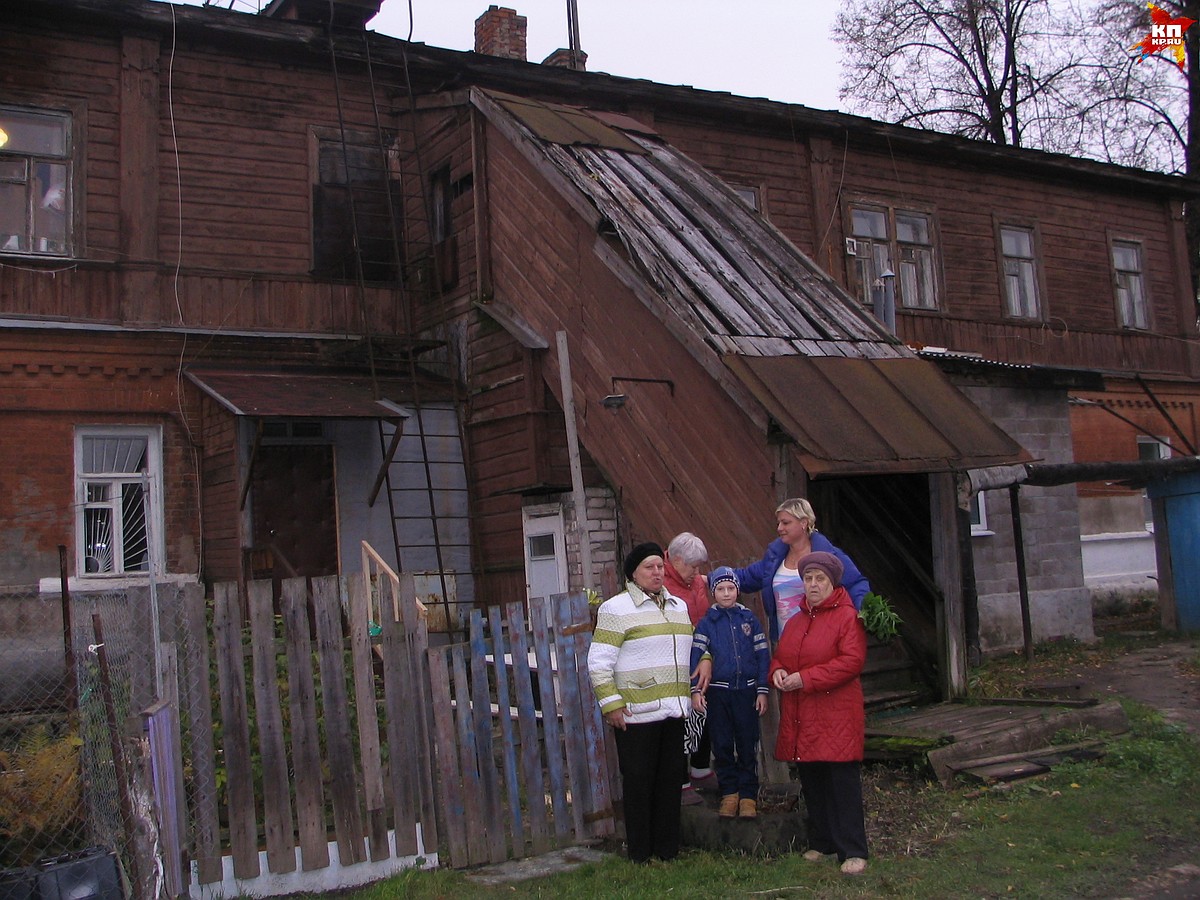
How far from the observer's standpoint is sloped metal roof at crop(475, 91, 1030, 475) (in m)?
7.93

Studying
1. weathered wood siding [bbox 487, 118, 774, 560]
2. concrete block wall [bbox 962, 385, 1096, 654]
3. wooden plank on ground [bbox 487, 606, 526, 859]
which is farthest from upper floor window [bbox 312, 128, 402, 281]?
wooden plank on ground [bbox 487, 606, 526, 859]

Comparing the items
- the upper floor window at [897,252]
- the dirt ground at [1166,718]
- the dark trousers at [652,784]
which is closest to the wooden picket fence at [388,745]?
the dark trousers at [652,784]

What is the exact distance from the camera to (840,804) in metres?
5.41

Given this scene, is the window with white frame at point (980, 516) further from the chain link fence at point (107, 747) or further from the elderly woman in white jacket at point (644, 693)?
the chain link fence at point (107, 747)

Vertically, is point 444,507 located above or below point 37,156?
below

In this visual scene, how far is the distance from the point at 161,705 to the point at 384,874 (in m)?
1.35

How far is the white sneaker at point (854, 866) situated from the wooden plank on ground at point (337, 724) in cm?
221

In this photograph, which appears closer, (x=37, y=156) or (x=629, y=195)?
(x=629, y=195)

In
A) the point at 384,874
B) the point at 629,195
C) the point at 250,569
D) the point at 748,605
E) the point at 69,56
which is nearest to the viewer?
the point at 384,874

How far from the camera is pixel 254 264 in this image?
13180 mm

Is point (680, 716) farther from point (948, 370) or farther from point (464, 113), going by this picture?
point (464, 113)

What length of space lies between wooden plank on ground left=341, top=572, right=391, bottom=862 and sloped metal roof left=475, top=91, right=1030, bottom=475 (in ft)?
10.2

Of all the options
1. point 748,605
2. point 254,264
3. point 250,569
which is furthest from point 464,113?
point 748,605

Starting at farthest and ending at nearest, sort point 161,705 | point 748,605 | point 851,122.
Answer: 1. point 851,122
2. point 748,605
3. point 161,705
